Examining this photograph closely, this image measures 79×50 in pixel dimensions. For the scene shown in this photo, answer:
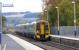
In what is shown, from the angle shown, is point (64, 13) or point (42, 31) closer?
point (42, 31)

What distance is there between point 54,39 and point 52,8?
104ft

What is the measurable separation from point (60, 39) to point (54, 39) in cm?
417

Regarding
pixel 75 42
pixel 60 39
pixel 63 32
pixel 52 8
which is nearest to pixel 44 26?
pixel 60 39

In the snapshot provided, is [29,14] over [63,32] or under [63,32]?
over

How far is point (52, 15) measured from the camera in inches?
2980

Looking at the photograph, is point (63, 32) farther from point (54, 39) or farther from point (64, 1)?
point (54, 39)

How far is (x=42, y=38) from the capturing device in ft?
150

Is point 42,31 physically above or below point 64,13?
below

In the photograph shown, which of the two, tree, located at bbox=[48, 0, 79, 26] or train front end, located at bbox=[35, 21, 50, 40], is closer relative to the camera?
train front end, located at bbox=[35, 21, 50, 40]

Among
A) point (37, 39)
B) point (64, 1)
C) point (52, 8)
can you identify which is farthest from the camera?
point (52, 8)

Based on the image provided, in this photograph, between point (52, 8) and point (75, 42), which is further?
point (52, 8)

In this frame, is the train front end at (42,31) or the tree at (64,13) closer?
the train front end at (42,31)

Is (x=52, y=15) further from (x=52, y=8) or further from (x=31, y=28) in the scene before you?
(x=31, y=28)

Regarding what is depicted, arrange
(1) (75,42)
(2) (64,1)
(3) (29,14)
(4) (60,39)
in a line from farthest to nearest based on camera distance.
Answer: (2) (64,1), (3) (29,14), (4) (60,39), (1) (75,42)
